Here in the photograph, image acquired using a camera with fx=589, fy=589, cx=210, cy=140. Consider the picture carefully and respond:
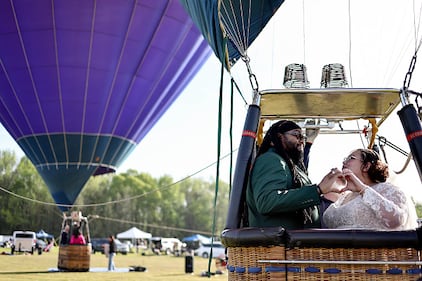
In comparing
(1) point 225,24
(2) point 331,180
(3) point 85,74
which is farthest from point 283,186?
(3) point 85,74

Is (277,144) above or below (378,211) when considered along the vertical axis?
above

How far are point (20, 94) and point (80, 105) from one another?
1417 millimetres

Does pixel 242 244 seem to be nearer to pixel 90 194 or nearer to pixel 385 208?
pixel 385 208

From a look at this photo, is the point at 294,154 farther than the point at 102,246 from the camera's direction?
No

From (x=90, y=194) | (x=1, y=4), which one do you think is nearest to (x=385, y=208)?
(x=1, y=4)

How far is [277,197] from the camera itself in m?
2.10

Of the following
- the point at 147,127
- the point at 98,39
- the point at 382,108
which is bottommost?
the point at 382,108

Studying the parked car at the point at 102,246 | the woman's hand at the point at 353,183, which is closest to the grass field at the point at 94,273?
the woman's hand at the point at 353,183

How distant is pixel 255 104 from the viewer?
2473mm

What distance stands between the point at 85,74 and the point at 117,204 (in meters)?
39.7

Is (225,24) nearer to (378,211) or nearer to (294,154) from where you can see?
(294,154)

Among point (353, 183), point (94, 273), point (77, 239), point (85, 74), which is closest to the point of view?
point (353, 183)

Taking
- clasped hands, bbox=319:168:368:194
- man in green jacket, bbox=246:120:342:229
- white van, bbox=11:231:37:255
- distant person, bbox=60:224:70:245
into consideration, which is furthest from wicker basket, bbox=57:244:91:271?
white van, bbox=11:231:37:255

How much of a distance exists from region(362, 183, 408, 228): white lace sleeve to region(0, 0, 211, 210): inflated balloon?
11463 mm
